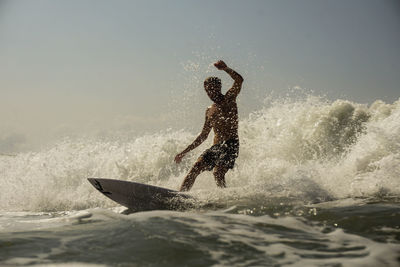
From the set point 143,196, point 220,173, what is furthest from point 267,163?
point 143,196

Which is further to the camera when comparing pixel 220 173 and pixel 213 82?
pixel 220 173

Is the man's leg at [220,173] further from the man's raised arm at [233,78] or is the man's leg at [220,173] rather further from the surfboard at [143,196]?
the man's raised arm at [233,78]

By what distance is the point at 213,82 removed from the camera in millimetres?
5594

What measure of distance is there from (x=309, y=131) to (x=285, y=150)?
120cm

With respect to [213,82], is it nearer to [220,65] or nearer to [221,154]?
[220,65]

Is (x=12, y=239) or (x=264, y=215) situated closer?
(x=12, y=239)

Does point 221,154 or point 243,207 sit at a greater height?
point 221,154

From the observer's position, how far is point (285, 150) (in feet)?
35.6

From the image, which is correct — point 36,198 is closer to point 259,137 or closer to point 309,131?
point 259,137

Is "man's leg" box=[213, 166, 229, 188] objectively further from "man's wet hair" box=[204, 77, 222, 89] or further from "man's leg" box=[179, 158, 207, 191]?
"man's wet hair" box=[204, 77, 222, 89]

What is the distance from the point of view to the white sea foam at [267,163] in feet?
19.8

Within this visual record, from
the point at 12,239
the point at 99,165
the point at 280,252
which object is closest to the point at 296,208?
the point at 280,252

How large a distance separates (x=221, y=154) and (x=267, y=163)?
13.6ft

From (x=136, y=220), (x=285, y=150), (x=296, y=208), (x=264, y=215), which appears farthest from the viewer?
(x=285, y=150)
